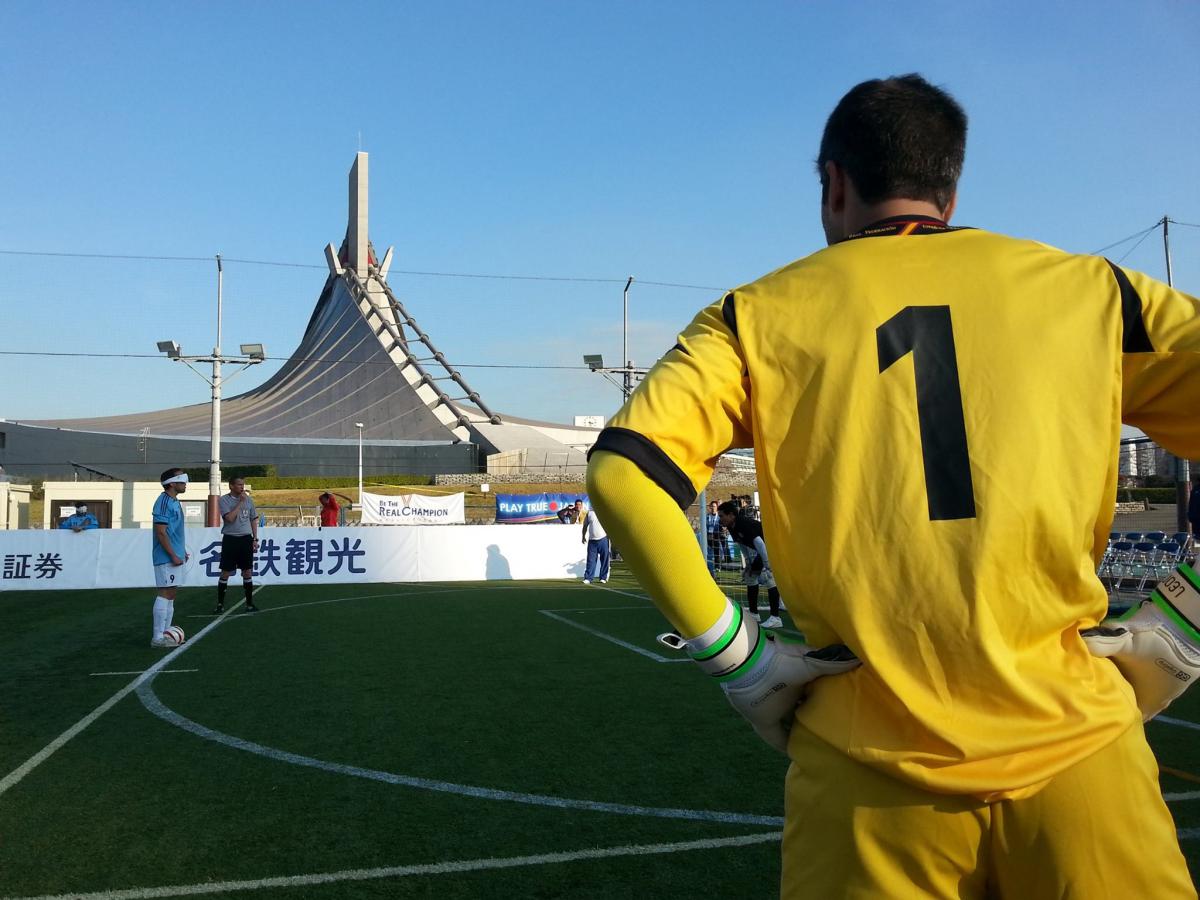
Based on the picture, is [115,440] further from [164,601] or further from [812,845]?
[812,845]

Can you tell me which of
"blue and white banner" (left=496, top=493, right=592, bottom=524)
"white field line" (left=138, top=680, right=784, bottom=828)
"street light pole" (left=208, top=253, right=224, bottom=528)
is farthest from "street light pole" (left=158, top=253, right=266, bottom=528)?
"white field line" (left=138, top=680, right=784, bottom=828)

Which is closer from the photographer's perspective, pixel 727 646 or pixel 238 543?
pixel 727 646

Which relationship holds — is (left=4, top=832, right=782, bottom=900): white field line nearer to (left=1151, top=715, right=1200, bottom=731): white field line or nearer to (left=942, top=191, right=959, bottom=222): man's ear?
(left=942, top=191, right=959, bottom=222): man's ear

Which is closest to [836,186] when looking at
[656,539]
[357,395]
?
[656,539]

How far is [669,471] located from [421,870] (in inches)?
127

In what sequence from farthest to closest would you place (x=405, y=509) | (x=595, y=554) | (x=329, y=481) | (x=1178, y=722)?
(x=329, y=481) < (x=405, y=509) < (x=595, y=554) < (x=1178, y=722)

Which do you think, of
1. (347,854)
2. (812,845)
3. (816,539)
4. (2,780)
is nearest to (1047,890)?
(812,845)

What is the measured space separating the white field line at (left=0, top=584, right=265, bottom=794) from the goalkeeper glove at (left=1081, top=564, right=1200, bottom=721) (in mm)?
5692

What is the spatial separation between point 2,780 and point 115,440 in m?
63.8

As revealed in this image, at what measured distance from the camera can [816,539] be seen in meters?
1.44

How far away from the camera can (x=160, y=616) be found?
10.6 m

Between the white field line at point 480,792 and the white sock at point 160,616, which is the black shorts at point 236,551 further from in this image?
the white field line at point 480,792

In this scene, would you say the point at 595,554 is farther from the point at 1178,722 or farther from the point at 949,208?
the point at 949,208

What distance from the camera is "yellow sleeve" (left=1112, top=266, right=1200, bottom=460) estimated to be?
147 centimetres
